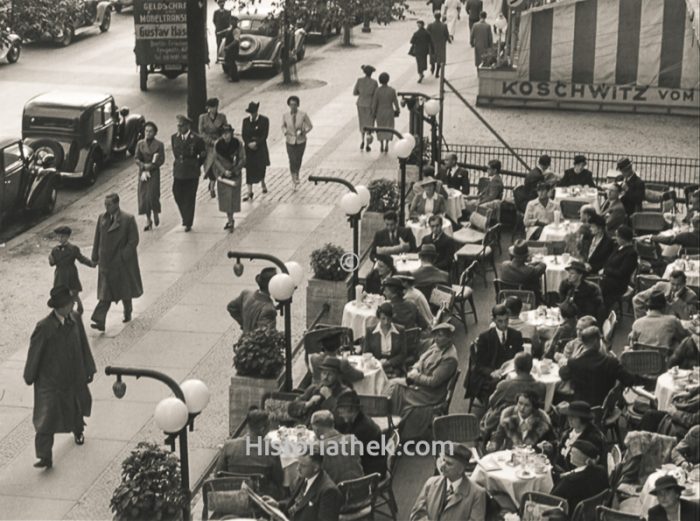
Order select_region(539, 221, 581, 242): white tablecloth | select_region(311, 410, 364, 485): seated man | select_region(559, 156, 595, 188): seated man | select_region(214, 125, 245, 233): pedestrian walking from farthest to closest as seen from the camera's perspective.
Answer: select_region(214, 125, 245, 233): pedestrian walking < select_region(559, 156, 595, 188): seated man < select_region(539, 221, 581, 242): white tablecloth < select_region(311, 410, 364, 485): seated man

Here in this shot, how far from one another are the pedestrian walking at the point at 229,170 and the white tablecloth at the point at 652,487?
38.5ft

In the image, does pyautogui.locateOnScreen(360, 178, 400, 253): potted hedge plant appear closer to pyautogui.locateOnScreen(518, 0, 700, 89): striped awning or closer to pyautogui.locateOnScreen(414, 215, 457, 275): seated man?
pyautogui.locateOnScreen(414, 215, 457, 275): seated man

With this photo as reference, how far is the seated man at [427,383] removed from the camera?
46.0 ft

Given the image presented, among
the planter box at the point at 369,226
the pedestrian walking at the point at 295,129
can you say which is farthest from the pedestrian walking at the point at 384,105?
the planter box at the point at 369,226

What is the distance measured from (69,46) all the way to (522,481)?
1263 inches

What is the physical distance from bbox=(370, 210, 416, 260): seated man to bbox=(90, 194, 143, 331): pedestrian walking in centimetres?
324

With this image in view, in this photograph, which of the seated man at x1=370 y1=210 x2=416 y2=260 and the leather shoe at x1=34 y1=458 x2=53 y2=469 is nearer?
the leather shoe at x1=34 y1=458 x2=53 y2=469

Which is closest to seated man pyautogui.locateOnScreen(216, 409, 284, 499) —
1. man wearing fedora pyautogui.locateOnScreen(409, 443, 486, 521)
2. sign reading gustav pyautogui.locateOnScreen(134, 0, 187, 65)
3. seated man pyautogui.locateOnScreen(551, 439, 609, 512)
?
man wearing fedora pyautogui.locateOnScreen(409, 443, 486, 521)

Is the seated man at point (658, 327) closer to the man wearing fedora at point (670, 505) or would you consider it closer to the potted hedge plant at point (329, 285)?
the potted hedge plant at point (329, 285)

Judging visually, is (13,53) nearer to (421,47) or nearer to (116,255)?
(421,47)

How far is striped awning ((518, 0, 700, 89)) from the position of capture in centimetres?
3178

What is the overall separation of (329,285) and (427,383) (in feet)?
11.5

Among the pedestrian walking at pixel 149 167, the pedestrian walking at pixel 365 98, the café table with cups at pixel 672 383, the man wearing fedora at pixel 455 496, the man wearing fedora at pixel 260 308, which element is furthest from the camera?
the pedestrian walking at pixel 365 98

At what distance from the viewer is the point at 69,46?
41344mm
